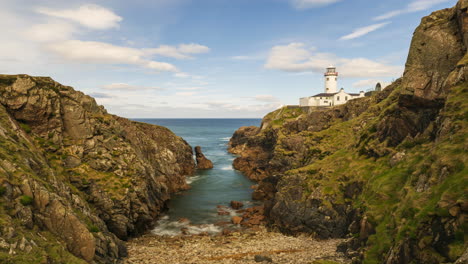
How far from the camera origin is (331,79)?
127m

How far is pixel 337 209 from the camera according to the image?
44125 millimetres

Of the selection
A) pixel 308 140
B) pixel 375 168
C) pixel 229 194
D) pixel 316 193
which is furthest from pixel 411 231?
pixel 229 194

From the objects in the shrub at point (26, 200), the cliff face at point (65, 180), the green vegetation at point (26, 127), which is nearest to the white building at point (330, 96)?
the cliff face at point (65, 180)

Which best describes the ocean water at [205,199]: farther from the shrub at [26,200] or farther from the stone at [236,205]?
the shrub at [26,200]

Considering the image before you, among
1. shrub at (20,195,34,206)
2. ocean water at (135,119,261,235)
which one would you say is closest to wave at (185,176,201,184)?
ocean water at (135,119,261,235)

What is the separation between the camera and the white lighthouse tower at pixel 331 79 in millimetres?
127250

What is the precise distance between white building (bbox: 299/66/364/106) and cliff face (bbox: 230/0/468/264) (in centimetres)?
4610

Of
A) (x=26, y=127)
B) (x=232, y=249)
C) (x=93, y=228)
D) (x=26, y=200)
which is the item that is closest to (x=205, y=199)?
(x=232, y=249)

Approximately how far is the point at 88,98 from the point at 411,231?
5910cm

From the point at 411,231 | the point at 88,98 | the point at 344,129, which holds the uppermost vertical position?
the point at 88,98

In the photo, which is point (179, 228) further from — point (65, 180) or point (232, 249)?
point (65, 180)

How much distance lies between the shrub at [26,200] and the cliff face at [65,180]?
0.03 metres

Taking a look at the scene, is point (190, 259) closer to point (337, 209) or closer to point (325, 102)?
point (337, 209)

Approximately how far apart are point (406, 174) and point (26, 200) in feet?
143
